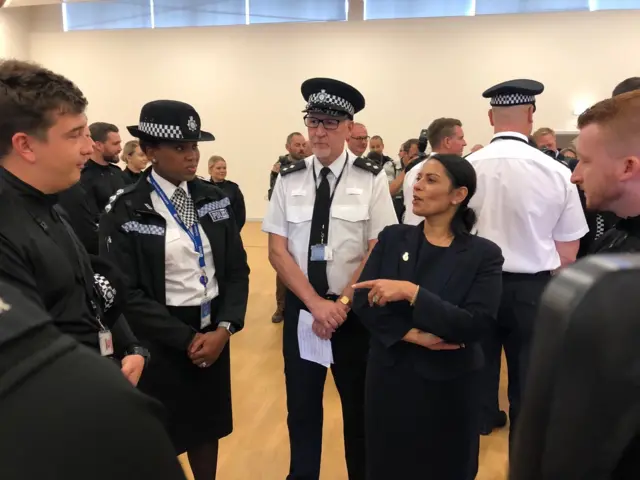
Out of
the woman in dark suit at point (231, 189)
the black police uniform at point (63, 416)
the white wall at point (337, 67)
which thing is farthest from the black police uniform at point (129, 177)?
the white wall at point (337, 67)

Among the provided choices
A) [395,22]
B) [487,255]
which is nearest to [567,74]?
[395,22]

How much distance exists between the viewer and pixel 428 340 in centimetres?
204

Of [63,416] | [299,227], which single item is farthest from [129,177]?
[63,416]

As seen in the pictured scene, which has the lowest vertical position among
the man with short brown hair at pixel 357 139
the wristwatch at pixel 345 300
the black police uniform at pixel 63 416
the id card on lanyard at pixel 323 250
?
the wristwatch at pixel 345 300

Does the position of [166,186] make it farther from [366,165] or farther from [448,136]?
[448,136]

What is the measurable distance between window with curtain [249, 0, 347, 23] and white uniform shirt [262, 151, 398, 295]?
9.83 metres

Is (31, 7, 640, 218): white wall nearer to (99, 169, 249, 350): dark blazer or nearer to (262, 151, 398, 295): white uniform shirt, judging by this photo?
(262, 151, 398, 295): white uniform shirt

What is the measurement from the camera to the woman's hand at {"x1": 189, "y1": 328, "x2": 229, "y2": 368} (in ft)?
7.36

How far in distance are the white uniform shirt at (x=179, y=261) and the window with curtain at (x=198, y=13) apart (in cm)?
1059

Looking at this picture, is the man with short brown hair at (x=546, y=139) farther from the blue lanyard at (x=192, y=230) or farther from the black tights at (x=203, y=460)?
the black tights at (x=203, y=460)

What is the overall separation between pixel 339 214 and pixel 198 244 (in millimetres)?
654

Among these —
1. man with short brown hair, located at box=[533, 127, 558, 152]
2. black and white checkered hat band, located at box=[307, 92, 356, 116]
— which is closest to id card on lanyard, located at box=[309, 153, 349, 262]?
black and white checkered hat band, located at box=[307, 92, 356, 116]

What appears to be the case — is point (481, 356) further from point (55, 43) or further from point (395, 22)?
point (55, 43)

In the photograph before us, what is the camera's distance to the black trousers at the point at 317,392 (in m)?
2.52
